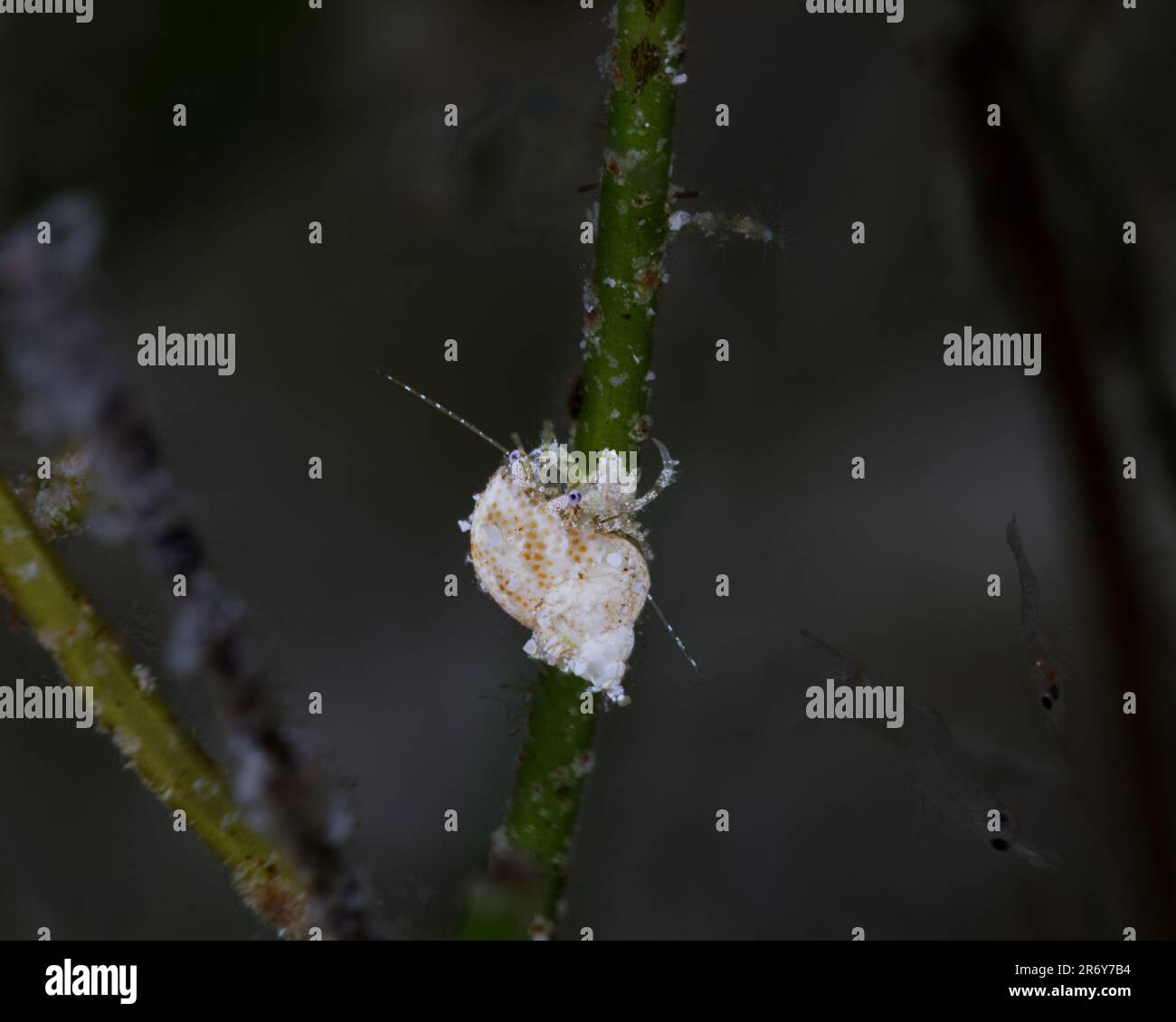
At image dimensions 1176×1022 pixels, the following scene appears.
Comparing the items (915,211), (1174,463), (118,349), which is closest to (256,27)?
(118,349)

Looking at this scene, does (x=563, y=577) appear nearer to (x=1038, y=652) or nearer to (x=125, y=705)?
(x=125, y=705)

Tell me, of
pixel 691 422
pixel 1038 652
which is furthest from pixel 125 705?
pixel 1038 652

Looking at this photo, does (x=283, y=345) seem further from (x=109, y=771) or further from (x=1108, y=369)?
(x=1108, y=369)

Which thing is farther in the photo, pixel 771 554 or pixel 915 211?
pixel 771 554

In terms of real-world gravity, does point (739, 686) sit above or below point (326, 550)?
below

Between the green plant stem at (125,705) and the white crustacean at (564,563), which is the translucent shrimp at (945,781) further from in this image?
the green plant stem at (125,705)

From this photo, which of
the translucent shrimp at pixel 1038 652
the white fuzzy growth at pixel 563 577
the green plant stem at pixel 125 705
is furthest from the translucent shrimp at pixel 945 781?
the green plant stem at pixel 125 705

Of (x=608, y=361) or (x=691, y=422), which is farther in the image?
(x=691, y=422)

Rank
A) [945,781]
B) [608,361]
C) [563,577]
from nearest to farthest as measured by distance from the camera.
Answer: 1. [608,361]
2. [563,577]
3. [945,781]
